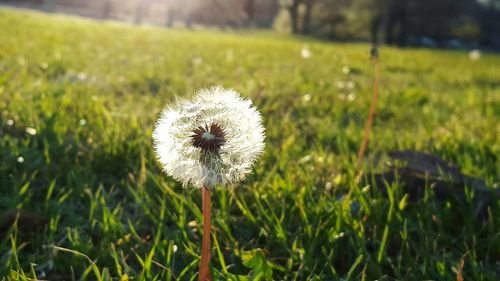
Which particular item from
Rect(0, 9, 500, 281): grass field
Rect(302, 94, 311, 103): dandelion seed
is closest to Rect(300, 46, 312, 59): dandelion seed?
Rect(302, 94, 311, 103): dandelion seed


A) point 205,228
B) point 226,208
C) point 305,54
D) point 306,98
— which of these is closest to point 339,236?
point 226,208

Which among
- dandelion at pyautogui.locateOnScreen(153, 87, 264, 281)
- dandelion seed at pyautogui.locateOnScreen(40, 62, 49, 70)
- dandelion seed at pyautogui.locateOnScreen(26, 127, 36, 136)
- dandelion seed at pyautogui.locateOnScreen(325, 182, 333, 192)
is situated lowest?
dandelion seed at pyautogui.locateOnScreen(325, 182, 333, 192)

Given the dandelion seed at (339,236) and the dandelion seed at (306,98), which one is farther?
the dandelion seed at (306,98)

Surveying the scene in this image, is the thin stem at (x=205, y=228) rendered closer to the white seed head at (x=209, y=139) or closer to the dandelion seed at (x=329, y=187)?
the white seed head at (x=209, y=139)

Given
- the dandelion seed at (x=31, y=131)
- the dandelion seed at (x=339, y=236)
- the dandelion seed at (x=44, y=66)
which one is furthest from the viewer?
the dandelion seed at (x=44, y=66)

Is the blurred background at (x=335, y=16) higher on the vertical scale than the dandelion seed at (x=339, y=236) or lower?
higher

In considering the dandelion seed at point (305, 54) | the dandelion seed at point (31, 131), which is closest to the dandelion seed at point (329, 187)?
the dandelion seed at point (31, 131)

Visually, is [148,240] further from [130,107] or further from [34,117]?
[130,107]

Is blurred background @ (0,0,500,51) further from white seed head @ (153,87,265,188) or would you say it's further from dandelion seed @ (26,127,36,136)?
white seed head @ (153,87,265,188)
